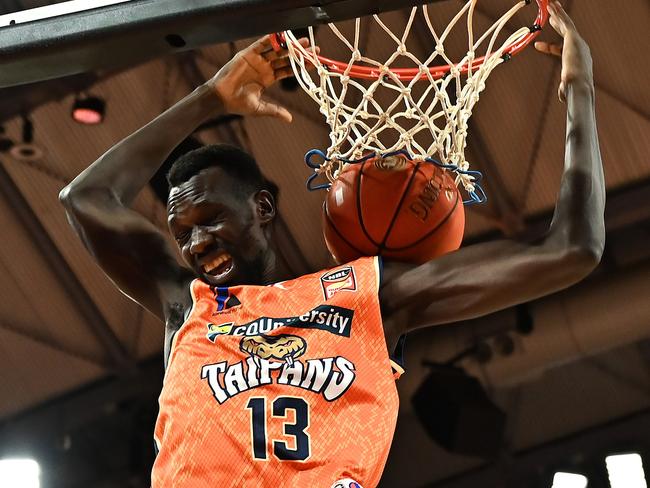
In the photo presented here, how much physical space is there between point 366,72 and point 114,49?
4.35 feet

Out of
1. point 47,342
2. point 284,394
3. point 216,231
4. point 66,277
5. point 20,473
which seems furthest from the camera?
point 47,342

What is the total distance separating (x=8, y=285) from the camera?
324 inches

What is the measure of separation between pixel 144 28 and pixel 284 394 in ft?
2.71

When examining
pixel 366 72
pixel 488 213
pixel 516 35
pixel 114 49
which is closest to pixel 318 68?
pixel 366 72

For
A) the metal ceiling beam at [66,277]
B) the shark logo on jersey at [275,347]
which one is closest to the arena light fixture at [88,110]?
the metal ceiling beam at [66,277]

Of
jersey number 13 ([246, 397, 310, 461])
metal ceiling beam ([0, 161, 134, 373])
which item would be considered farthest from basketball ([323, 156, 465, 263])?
metal ceiling beam ([0, 161, 134, 373])

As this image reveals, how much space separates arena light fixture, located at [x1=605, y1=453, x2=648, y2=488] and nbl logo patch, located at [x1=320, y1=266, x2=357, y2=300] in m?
5.51

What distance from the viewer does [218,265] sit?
2697mm

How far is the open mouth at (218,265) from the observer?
2.69 m

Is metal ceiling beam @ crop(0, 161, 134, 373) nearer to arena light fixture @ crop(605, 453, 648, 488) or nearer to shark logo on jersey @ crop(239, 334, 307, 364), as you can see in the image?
arena light fixture @ crop(605, 453, 648, 488)

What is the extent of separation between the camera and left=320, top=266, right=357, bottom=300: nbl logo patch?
2.44 m

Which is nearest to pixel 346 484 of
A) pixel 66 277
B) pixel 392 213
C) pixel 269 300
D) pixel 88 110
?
pixel 269 300

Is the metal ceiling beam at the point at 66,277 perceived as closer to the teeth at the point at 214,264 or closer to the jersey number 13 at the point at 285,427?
the teeth at the point at 214,264

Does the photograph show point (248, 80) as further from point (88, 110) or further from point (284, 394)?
point (88, 110)
